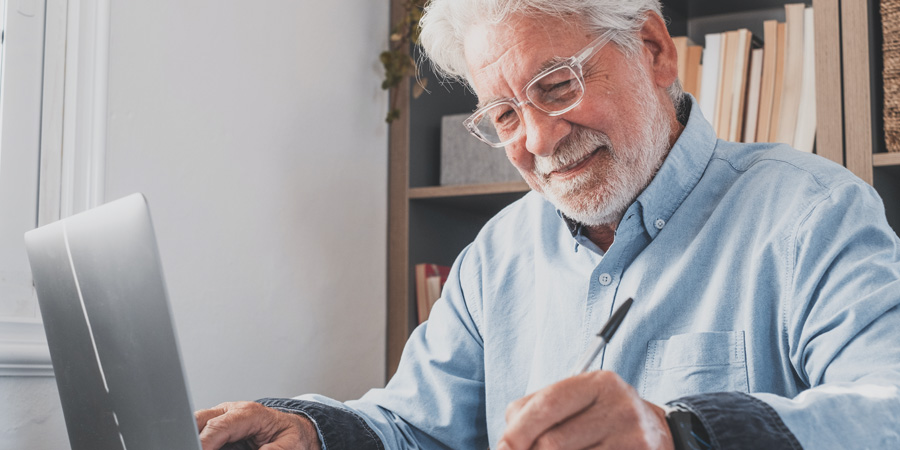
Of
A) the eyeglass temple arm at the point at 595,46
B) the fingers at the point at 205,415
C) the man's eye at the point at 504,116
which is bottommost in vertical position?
the fingers at the point at 205,415

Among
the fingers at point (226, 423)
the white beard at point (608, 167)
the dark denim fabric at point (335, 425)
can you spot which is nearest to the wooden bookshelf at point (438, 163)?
the white beard at point (608, 167)

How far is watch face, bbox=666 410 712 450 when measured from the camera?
637mm

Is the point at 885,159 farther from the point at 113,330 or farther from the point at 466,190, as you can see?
the point at 113,330

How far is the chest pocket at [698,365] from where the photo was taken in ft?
3.23

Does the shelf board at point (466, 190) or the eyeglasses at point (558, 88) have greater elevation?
the eyeglasses at point (558, 88)

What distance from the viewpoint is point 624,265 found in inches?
44.5

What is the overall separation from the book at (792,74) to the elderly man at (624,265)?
472mm

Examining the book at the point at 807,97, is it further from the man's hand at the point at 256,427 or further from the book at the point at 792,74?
the man's hand at the point at 256,427

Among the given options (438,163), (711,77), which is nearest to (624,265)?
(711,77)

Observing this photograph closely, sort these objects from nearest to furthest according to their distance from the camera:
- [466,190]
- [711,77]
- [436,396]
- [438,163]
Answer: [436,396] → [711,77] → [466,190] → [438,163]

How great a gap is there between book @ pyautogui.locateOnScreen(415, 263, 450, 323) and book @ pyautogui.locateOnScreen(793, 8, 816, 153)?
845 millimetres

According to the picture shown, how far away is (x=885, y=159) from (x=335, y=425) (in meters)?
1.06

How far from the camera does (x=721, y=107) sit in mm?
1704

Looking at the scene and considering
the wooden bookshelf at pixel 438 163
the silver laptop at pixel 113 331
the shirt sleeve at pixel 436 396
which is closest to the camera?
the silver laptop at pixel 113 331
